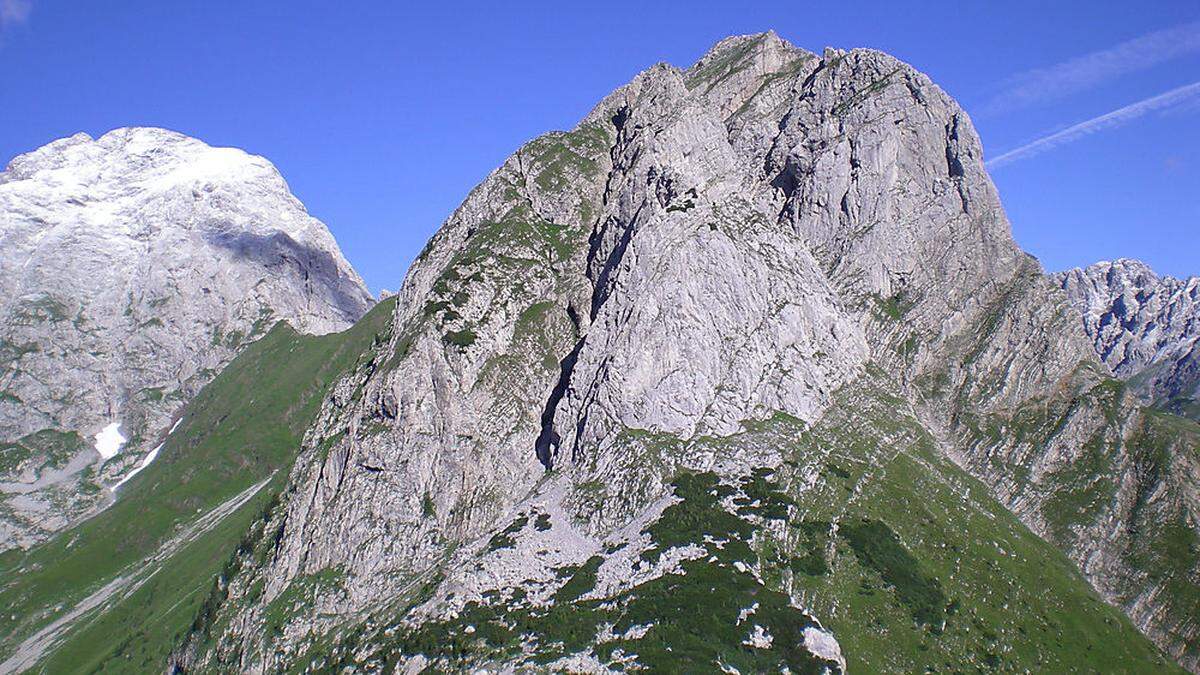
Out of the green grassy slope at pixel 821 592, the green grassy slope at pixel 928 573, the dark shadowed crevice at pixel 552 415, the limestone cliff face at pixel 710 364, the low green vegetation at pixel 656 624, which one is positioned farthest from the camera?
the dark shadowed crevice at pixel 552 415

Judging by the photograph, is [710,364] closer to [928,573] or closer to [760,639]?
[928,573]

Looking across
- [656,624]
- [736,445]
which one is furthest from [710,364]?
[656,624]

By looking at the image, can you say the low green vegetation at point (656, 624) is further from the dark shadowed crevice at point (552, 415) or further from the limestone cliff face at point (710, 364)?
the dark shadowed crevice at point (552, 415)

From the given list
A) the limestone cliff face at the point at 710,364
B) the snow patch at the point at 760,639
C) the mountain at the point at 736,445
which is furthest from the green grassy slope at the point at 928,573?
the snow patch at the point at 760,639

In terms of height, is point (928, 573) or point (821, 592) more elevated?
point (928, 573)

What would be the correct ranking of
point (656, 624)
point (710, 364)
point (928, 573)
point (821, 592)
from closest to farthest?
point (656, 624) < point (821, 592) < point (928, 573) < point (710, 364)

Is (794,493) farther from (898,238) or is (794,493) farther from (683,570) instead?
(898,238)
